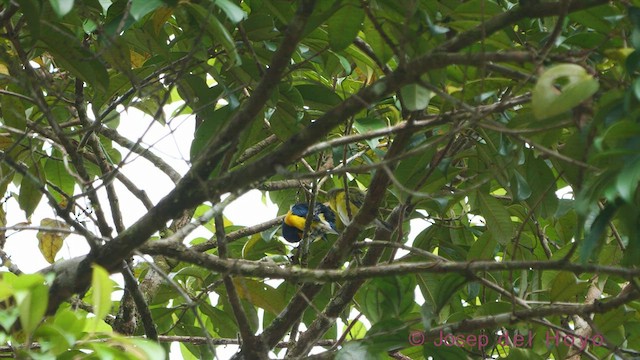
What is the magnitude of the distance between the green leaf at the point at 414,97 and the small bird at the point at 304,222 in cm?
105

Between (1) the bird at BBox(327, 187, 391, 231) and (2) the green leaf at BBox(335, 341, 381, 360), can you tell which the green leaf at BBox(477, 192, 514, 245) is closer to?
(1) the bird at BBox(327, 187, 391, 231)

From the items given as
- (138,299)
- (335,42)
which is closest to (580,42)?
(335,42)

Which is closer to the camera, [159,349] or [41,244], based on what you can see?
[159,349]

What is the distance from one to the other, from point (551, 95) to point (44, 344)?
0.84 m

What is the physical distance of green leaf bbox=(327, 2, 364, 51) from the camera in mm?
1684

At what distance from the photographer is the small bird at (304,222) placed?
8.98 feet

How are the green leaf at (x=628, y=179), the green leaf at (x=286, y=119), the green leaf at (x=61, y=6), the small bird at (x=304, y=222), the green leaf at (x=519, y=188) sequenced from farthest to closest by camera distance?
the small bird at (x=304, y=222) < the green leaf at (x=286, y=119) < the green leaf at (x=519, y=188) < the green leaf at (x=61, y=6) < the green leaf at (x=628, y=179)

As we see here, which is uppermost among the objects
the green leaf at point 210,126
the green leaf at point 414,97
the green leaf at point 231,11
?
the green leaf at point 210,126

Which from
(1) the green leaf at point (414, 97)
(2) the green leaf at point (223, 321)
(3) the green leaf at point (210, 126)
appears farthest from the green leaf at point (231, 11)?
(2) the green leaf at point (223, 321)

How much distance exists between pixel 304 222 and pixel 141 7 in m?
1.34

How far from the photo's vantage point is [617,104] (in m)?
1.41

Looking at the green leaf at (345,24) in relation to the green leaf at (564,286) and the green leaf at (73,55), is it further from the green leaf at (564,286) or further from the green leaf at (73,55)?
the green leaf at (564,286)

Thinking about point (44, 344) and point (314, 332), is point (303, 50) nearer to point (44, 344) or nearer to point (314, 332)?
point (314, 332)

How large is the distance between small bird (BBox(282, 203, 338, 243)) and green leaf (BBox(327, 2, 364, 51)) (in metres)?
1.03
